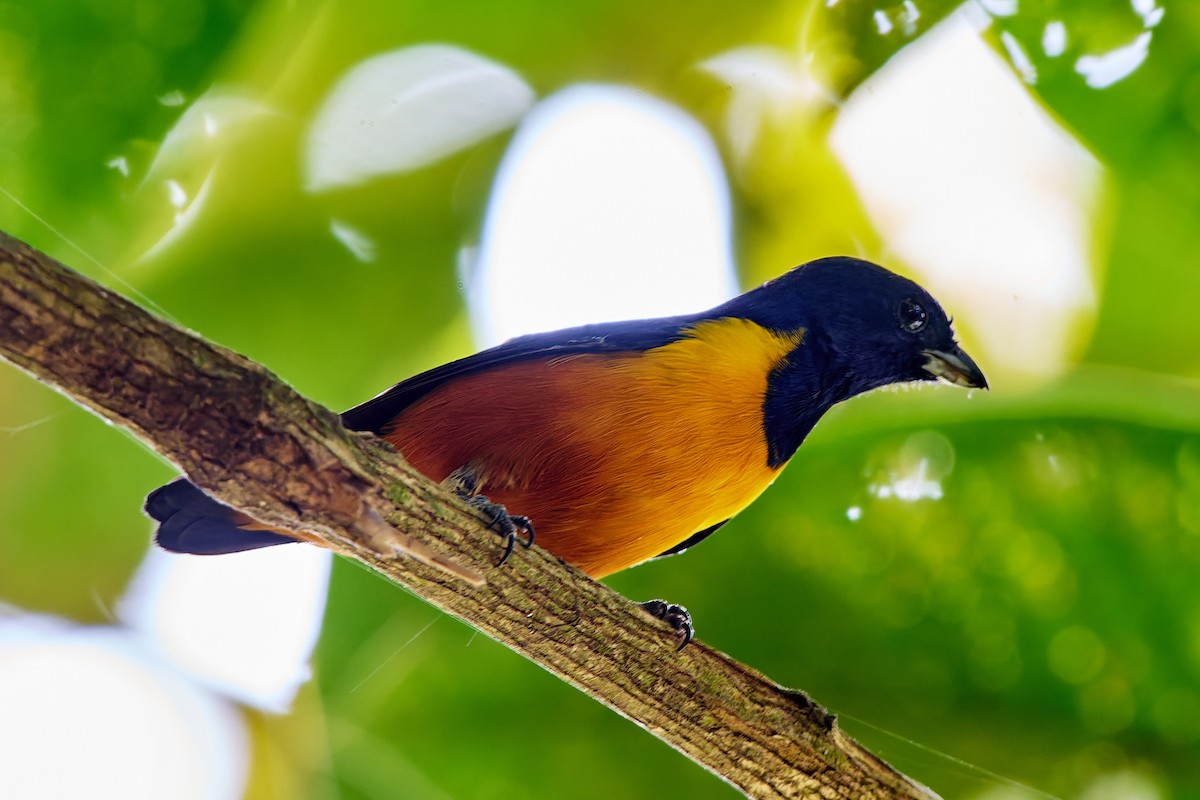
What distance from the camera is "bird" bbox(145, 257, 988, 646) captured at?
9.60 ft

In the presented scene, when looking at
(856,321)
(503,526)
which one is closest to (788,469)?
(856,321)

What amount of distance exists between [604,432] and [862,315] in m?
1.09

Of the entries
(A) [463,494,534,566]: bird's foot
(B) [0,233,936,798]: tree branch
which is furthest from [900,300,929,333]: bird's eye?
(A) [463,494,534,566]: bird's foot

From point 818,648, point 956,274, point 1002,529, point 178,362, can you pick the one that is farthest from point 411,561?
point 956,274

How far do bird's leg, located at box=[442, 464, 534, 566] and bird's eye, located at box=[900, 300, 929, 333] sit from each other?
1485 millimetres

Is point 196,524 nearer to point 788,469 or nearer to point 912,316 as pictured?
point 788,469

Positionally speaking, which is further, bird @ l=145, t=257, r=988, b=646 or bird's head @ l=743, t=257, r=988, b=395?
bird's head @ l=743, t=257, r=988, b=395

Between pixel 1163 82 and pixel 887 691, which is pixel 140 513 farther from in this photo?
pixel 1163 82

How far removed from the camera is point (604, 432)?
292 centimetres

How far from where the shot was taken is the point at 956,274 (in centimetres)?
352

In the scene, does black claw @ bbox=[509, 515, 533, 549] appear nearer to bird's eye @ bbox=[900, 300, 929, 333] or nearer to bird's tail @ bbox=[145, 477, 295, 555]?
bird's tail @ bbox=[145, 477, 295, 555]

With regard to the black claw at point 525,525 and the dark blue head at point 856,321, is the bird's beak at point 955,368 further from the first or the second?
the black claw at point 525,525

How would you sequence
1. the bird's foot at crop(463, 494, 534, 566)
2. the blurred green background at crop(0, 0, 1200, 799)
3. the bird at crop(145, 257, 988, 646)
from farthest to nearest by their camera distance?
the bird at crop(145, 257, 988, 646)
the blurred green background at crop(0, 0, 1200, 799)
the bird's foot at crop(463, 494, 534, 566)

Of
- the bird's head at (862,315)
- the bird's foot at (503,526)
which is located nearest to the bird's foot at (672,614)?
the bird's foot at (503,526)
